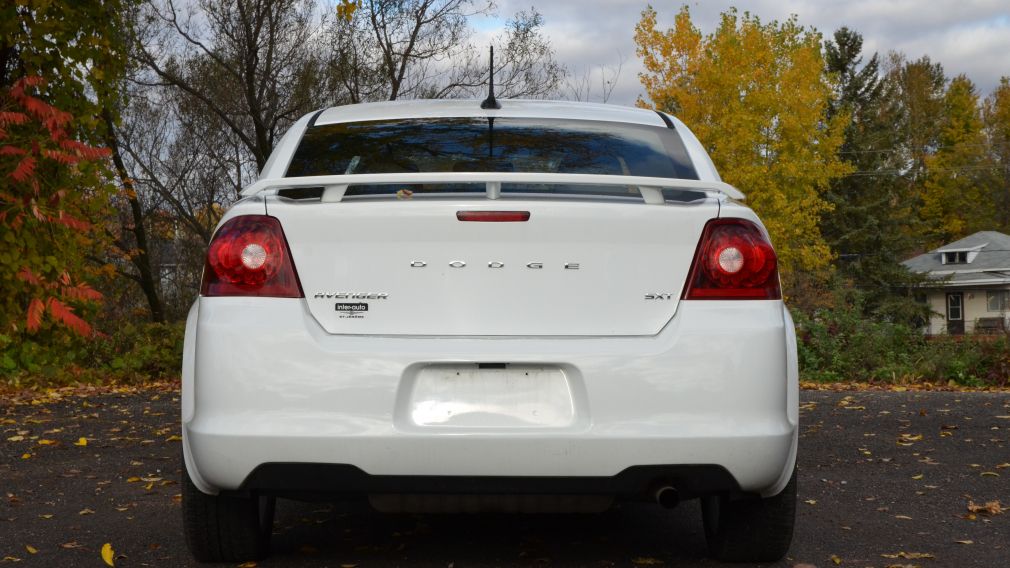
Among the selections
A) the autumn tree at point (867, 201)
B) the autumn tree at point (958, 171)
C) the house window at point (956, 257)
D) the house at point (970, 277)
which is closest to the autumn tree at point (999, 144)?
the autumn tree at point (958, 171)

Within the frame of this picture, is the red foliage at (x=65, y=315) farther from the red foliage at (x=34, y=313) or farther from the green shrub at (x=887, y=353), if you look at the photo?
the green shrub at (x=887, y=353)

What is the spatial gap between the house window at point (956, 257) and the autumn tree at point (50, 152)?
55674 mm

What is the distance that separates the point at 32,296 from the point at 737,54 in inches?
1064

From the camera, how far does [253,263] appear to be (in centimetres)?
315

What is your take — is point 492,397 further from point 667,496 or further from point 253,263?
point 253,263

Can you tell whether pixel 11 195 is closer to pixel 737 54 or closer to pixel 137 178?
pixel 137 178

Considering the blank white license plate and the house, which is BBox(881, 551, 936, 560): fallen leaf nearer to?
the blank white license plate

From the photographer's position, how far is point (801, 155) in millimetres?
35625

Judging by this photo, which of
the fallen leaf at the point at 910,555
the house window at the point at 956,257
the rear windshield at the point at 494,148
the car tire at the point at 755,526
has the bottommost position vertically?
the fallen leaf at the point at 910,555

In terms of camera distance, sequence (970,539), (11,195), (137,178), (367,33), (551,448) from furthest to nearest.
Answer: (137,178) < (367,33) < (11,195) < (970,539) < (551,448)

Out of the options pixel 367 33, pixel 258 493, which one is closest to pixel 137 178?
pixel 367 33

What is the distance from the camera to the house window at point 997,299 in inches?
2354

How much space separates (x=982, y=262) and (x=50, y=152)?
186ft

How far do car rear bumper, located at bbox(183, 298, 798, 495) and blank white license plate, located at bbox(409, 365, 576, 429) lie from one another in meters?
0.01
